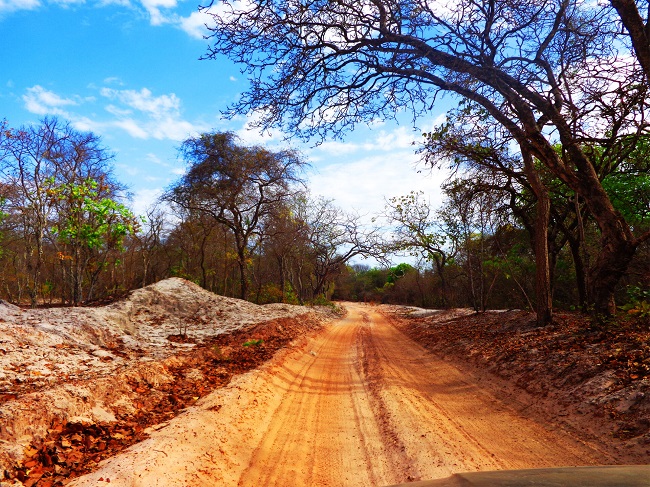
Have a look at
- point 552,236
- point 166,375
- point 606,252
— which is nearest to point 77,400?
point 166,375

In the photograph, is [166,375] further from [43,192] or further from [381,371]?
[43,192]

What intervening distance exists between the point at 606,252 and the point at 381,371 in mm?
5159

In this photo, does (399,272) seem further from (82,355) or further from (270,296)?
(82,355)

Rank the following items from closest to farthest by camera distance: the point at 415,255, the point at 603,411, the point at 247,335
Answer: the point at 603,411
the point at 247,335
the point at 415,255

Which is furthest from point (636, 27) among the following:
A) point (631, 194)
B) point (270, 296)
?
point (270, 296)

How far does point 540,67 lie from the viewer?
344 inches

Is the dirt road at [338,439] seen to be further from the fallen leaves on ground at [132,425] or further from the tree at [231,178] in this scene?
the tree at [231,178]

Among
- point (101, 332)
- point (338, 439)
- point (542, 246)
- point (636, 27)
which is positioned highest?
point (636, 27)

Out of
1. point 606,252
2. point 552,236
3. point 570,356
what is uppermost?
point 552,236

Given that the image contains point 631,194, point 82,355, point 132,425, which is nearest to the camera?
point 132,425

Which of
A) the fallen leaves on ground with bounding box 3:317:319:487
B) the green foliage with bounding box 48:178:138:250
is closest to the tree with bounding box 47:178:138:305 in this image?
the green foliage with bounding box 48:178:138:250

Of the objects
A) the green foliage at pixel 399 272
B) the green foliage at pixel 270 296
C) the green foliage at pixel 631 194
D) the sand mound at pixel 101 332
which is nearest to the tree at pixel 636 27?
the green foliage at pixel 631 194

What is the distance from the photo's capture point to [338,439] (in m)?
4.15

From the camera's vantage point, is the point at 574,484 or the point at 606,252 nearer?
the point at 574,484
